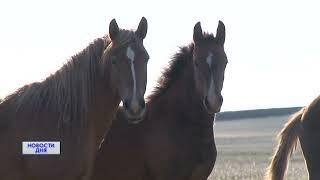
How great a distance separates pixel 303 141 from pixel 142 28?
3399 mm

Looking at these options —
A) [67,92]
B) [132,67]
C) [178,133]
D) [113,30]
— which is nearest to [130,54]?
[132,67]

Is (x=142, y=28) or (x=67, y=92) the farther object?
(x=142, y=28)

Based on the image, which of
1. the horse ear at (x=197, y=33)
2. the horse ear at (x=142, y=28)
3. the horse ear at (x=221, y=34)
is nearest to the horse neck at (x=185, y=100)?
the horse ear at (x=197, y=33)

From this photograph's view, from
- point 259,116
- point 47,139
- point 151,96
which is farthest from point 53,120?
point 259,116

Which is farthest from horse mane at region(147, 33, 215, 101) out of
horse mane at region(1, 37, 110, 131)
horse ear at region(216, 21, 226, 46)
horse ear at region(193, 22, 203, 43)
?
horse mane at region(1, 37, 110, 131)

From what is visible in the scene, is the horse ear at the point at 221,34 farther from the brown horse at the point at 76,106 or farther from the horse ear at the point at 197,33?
the brown horse at the point at 76,106

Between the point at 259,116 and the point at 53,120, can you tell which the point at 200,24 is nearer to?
the point at 53,120

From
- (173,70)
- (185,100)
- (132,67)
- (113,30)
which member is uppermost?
(113,30)

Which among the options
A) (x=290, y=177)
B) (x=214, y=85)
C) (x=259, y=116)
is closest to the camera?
(x=214, y=85)

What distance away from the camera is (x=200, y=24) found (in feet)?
28.0

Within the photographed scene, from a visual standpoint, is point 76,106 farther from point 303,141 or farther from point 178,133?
point 303,141

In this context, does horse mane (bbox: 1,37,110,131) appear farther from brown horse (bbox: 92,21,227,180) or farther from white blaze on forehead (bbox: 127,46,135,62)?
brown horse (bbox: 92,21,227,180)

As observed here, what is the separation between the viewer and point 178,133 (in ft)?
27.1

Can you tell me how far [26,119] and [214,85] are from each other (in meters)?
2.45
